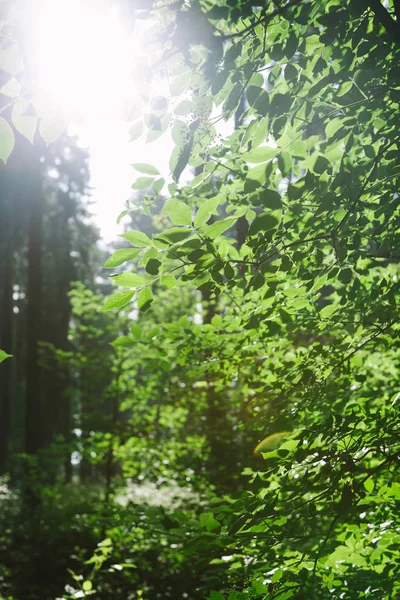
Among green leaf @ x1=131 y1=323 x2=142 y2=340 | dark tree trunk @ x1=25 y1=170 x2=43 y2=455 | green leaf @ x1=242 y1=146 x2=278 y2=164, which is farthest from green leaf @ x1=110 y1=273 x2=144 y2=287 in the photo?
dark tree trunk @ x1=25 y1=170 x2=43 y2=455

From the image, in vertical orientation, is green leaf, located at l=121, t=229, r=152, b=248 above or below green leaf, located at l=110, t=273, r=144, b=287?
above

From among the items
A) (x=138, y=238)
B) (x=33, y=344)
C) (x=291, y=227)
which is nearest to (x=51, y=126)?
(x=138, y=238)

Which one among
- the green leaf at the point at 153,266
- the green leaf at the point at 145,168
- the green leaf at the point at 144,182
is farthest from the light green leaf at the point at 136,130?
the green leaf at the point at 153,266

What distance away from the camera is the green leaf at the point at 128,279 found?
1571mm

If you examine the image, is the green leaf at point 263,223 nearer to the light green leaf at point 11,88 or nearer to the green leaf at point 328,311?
the green leaf at point 328,311

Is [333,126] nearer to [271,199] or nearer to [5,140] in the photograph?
[271,199]

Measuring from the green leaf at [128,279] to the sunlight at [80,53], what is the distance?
573 mm

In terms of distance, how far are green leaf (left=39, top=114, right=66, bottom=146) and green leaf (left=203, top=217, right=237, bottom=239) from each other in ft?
1.92

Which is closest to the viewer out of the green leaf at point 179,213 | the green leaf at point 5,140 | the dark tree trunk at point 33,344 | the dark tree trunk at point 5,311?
the green leaf at point 5,140

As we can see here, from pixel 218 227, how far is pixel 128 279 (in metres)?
0.35

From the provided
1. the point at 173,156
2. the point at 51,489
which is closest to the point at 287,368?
the point at 173,156

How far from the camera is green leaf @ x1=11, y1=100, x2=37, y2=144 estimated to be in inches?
61.8

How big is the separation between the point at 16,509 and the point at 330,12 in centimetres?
1343

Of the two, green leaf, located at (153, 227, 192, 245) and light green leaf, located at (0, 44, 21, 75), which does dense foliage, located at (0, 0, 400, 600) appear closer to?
green leaf, located at (153, 227, 192, 245)
